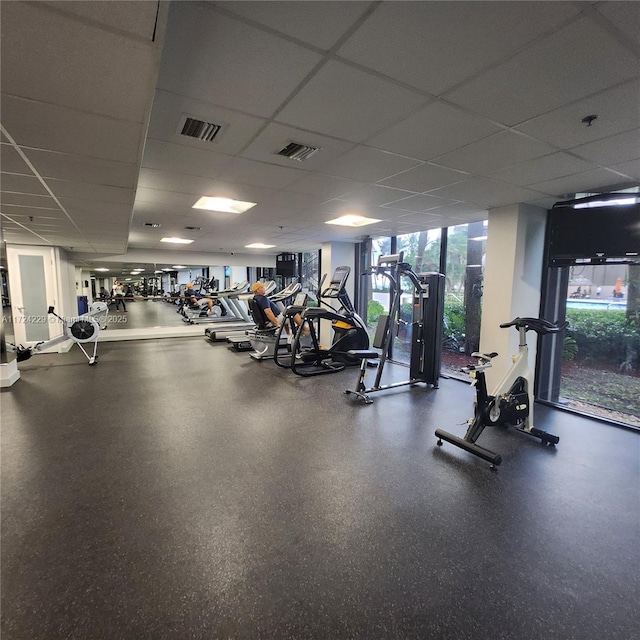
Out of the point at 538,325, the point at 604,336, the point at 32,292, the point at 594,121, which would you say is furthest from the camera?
the point at 32,292

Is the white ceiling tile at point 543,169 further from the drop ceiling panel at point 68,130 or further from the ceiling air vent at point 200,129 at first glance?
the drop ceiling panel at point 68,130

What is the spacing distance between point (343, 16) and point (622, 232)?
12.0 feet

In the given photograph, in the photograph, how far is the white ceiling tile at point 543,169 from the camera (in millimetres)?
2762

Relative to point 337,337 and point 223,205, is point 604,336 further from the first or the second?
point 223,205

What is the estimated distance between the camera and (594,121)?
6.97 feet

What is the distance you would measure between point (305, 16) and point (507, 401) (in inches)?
136

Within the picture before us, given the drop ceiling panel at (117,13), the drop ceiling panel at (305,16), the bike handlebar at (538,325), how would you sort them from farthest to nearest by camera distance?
the bike handlebar at (538,325), the drop ceiling panel at (305,16), the drop ceiling panel at (117,13)

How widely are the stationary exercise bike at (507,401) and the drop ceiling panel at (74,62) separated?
10.3 ft

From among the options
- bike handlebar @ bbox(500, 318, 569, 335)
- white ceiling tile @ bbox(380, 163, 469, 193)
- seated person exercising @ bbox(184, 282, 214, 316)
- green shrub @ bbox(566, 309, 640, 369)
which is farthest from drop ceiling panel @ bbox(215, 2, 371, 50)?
seated person exercising @ bbox(184, 282, 214, 316)

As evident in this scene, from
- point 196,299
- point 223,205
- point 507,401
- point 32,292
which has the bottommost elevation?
point 507,401

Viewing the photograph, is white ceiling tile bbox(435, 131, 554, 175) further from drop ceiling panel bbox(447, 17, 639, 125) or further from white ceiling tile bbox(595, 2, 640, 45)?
white ceiling tile bbox(595, 2, 640, 45)

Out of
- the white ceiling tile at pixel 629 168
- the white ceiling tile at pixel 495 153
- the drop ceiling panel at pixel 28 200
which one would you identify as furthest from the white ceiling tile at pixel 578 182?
the drop ceiling panel at pixel 28 200

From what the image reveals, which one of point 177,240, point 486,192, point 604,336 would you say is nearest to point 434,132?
point 486,192

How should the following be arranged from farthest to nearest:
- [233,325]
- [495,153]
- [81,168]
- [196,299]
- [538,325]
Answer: [196,299] → [233,325] → [538,325] → [495,153] → [81,168]
